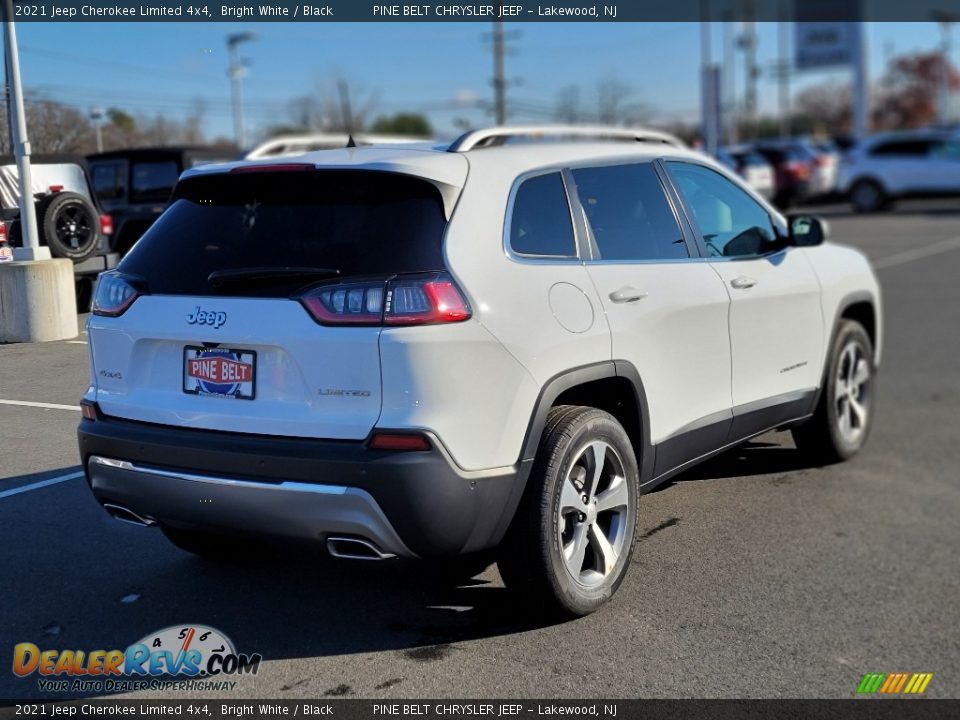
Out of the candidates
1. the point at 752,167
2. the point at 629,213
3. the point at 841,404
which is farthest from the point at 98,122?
the point at 752,167

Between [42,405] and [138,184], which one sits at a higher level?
[138,184]

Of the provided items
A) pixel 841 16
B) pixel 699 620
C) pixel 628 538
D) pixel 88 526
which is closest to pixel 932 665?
pixel 699 620

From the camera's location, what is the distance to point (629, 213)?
15.6 feet

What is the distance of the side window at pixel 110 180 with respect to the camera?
168 inches

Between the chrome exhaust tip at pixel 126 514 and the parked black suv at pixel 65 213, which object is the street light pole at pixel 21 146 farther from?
the chrome exhaust tip at pixel 126 514

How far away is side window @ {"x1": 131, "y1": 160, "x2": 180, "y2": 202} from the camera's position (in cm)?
457

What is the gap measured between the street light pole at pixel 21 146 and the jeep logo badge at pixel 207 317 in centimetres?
49

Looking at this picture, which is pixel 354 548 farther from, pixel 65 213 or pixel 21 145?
pixel 21 145

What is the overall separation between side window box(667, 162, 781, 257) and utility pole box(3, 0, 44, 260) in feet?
9.17

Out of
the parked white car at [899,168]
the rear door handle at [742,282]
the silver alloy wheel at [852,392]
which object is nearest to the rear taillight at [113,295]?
the rear door handle at [742,282]

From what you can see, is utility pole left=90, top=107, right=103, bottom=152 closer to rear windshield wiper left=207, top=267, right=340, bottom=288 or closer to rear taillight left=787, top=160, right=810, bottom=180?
rear windshield wiper left=207, top=267, right=340, bottom=288

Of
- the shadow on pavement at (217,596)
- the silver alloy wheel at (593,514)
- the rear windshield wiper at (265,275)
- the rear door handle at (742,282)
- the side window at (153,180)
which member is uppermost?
the side window at (153,180)

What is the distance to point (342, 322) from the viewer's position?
356 centimetres

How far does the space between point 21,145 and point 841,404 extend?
4.82 m
